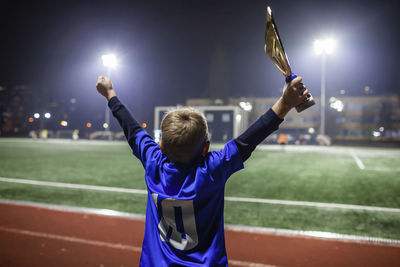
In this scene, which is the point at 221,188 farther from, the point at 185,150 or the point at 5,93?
the point at 5,93

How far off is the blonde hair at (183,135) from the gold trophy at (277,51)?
20.1 inches

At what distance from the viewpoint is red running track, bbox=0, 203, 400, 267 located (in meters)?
4.04

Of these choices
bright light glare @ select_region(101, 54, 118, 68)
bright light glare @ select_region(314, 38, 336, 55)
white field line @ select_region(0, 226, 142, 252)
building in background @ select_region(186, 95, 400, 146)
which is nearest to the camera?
white field line @ select_region(0, 226, 142, 252)

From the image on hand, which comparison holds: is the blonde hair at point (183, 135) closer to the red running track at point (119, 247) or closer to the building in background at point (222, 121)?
the red running track at point (119, 247)

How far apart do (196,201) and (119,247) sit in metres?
3.30

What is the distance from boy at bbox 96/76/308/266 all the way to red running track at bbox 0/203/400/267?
2.55 m

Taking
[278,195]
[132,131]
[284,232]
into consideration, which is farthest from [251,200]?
[132,131]

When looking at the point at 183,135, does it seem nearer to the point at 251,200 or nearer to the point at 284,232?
the point at 284,232

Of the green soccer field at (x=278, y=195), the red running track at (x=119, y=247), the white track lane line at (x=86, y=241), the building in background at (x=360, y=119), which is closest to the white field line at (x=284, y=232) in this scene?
the red running track at (x=119, y=247)

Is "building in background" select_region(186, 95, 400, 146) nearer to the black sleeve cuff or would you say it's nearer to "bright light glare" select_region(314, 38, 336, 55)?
"bright light glare" select_region(314, 38, 336, 55)

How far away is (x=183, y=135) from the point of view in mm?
1644

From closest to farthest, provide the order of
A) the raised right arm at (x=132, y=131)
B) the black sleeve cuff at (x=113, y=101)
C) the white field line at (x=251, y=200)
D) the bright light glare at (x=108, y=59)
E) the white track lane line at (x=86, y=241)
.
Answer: the raised right arm at (x=132, y=131) < the black sleeve cuff at (x=113, y=101) < the white track lane line at (x=86, y=241) < the white field line at (x=251, y=200) < the bright light glare at (x=108, y=59)

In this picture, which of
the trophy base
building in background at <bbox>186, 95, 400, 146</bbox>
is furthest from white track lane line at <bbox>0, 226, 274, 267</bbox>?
building in background at <bbox>186, 95, 400, 146</bbox>

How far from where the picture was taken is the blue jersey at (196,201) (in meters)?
1.64
